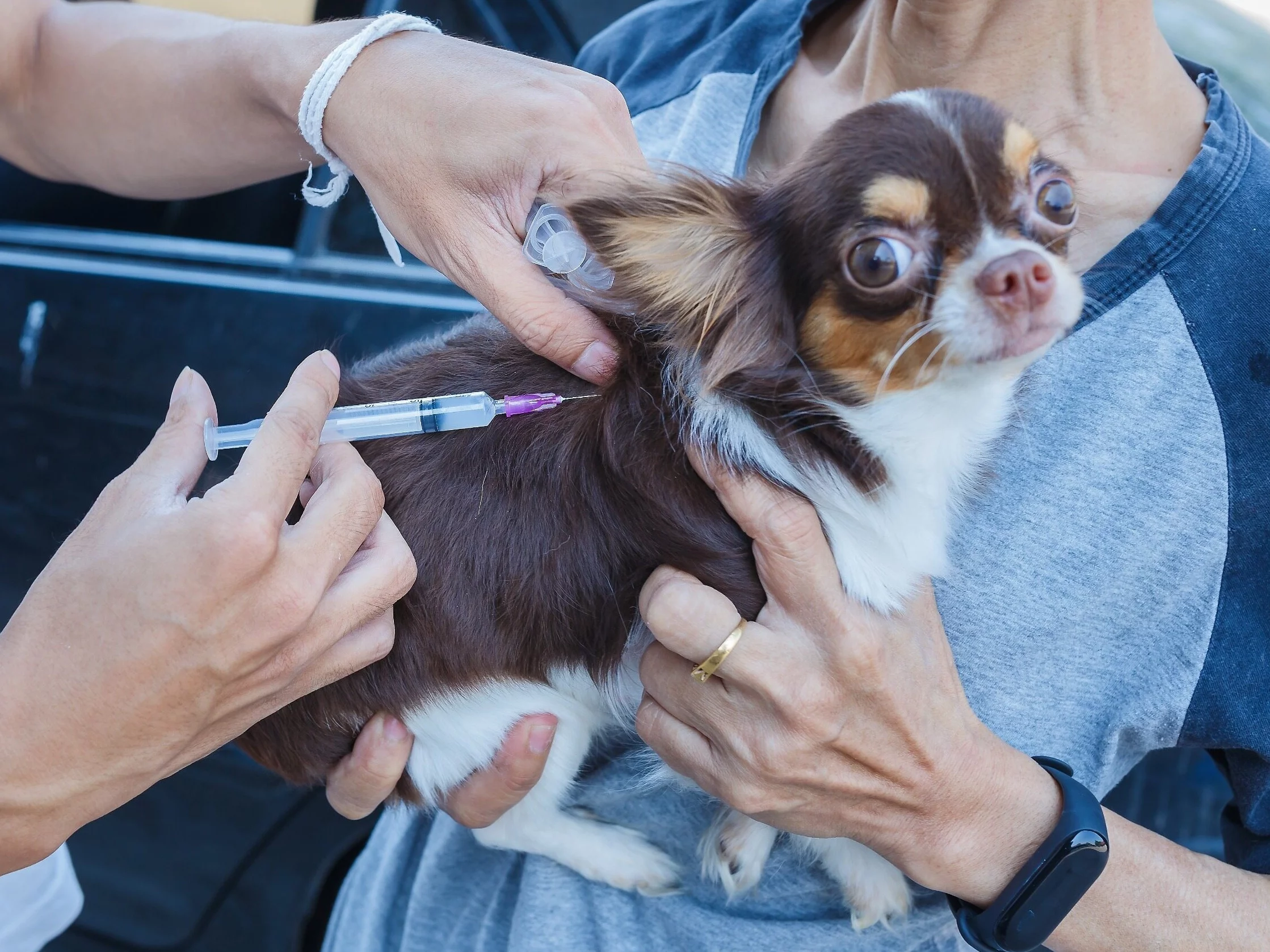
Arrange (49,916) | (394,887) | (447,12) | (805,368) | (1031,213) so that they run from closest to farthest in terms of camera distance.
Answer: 1. (1031,213)
2. (805,368)
3. (49,916)
4. (394,887)
5. (447,12)

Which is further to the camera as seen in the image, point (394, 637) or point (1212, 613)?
point (394, 637)

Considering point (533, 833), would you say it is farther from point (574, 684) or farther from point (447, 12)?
point (447, 12)

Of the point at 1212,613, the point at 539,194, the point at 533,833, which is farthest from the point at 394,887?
the point at 1212,613

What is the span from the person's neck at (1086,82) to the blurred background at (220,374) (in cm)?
81

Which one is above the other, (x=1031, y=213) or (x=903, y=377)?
(x=1031, y=213)

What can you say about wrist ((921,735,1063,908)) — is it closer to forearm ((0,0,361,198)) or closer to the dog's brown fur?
the dog's brown fur

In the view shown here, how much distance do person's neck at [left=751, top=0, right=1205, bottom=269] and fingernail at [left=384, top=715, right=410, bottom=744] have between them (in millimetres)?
1247

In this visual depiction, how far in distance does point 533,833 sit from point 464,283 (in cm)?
93

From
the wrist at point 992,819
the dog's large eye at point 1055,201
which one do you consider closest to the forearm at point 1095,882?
the wrist at point 992,819

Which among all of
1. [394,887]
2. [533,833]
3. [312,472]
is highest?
[312,472]

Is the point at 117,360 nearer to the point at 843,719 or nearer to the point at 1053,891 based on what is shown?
the point at 843,719

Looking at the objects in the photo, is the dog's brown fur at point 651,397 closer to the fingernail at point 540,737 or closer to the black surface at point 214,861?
the fingernail at point 540,737

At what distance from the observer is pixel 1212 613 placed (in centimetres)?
139

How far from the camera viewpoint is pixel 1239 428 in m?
1.38
